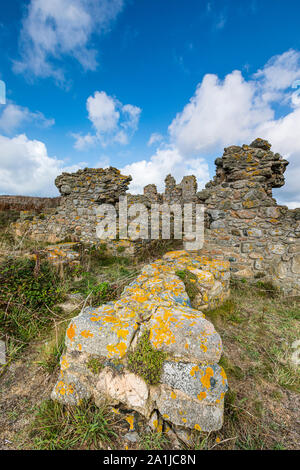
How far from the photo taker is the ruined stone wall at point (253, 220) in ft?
14.6

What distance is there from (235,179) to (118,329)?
497 cm

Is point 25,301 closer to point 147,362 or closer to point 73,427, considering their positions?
point 73,427

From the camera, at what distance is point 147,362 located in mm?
1575

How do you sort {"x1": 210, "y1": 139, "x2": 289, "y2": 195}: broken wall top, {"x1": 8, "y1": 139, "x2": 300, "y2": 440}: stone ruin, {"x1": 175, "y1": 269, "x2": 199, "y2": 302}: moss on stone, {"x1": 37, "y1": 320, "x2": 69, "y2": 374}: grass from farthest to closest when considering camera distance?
1. {"x1": 210, "y1": 139, "x2": 289, "y2": 195}: broken wall top
2. {"x1": 175, "y1": 269, "x2": 199, "y2": 302}: moss on stone
3. {"x1": 37, "y1": 320, "x2": 69, "y2": 374}: grass
4. {"x1": 8, "y1": 139, "x2": 300, "y2": 440}: stone ruin

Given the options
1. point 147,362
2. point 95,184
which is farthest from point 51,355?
point 95,184

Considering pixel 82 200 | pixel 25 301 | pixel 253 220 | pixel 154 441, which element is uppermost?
pixel 82 200

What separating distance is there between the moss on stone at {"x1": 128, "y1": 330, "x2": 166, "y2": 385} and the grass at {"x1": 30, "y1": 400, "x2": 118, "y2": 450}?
0.41 meters

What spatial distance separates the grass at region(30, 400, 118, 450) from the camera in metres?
1.37

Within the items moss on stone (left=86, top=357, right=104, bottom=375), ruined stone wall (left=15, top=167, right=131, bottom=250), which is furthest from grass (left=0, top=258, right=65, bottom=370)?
ruined stone wall (left=15, top=167, right=131, bottom=250)

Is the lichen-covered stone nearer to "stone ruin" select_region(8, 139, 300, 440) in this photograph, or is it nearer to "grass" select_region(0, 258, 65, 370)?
"stone ruin" select_region(8, 139, 300, 440)

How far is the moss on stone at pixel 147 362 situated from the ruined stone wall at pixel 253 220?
13.2 feet

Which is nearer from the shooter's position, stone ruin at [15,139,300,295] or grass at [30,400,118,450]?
grass at [30,400,118,450]

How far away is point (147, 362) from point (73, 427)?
0.74 metres

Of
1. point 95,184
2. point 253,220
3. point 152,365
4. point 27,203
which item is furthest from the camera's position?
point 27,203
